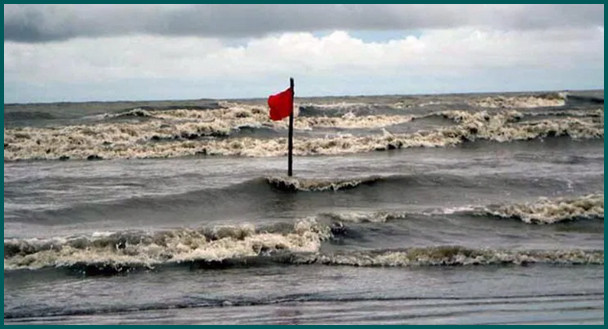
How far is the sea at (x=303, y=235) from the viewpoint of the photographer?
8.71 meters

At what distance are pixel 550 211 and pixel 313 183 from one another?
5.88 meters

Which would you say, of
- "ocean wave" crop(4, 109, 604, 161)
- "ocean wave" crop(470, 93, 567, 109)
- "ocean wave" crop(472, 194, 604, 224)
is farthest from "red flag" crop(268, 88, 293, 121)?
"ocean wave" crop(470, 93, 567, 109)

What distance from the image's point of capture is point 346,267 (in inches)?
428

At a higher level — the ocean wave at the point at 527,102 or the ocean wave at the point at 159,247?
the ocean wave at the point at 527,102

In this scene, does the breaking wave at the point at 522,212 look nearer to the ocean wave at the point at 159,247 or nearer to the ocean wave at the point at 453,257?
the ocean wave at the point at 159,247

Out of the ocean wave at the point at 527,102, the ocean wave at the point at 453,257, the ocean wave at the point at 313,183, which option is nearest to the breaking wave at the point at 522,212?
the ocean wave at the point at 453,257

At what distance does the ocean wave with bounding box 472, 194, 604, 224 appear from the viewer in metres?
14.2

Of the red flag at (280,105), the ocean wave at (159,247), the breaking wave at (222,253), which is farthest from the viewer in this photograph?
the red flag at (280,105)

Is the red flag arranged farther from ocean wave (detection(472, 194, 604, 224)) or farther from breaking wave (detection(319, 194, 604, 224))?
ocean wave (detection(472, 194, 604, 224))

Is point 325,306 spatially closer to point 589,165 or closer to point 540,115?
point 589,165

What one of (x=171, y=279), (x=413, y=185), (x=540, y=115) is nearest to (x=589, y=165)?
(x=413, y=185)

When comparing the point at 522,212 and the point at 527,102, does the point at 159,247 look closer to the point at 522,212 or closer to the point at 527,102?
the point at 522,212

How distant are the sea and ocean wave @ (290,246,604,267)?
0.11ft

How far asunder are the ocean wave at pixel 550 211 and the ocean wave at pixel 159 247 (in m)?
3.67
